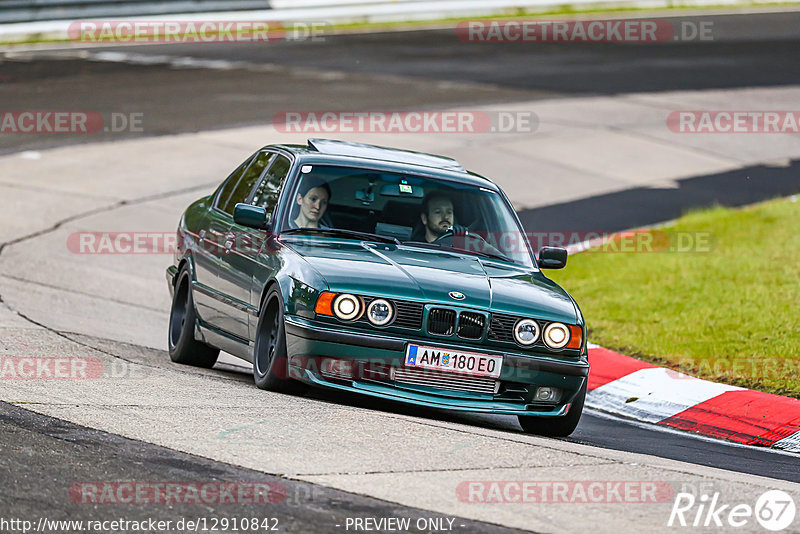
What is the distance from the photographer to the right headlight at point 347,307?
7418mm

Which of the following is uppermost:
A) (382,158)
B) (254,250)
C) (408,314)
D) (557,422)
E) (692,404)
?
(382,158)

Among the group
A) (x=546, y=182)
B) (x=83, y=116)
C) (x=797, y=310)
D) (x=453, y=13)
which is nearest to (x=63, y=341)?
(x=797, y=310)

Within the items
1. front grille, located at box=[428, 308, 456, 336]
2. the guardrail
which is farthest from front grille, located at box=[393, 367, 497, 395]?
the guardrail

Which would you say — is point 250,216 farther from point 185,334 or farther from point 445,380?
point 445,380

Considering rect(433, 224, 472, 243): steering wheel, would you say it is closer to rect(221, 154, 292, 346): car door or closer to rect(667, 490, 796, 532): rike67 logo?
rect(221, 154, 292, 346): car door

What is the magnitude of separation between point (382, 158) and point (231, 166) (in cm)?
935

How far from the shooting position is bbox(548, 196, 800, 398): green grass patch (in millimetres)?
10195

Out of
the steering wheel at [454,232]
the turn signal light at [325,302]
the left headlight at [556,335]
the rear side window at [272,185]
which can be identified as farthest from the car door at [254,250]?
the left headlight at [556,335]

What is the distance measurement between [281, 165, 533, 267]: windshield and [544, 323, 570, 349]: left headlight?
1.13 metres

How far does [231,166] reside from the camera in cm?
1811

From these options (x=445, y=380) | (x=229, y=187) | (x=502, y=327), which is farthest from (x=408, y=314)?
(x=229, y=187)

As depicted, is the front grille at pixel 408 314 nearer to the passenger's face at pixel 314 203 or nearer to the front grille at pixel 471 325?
the front grille at pixel 471 325

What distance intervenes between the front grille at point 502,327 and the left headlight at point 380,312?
56 cm

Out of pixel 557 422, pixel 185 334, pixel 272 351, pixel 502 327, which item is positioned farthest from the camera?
pixel 185 334
